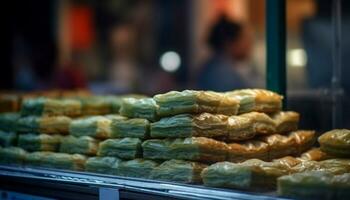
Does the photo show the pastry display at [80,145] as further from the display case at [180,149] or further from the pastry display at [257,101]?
the pastry display at [257,101]

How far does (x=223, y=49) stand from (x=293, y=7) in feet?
4.65

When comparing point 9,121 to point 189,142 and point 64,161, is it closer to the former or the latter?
point 64,161

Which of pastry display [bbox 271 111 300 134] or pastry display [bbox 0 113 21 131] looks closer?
pastry display [bbox 271 111 300 134]

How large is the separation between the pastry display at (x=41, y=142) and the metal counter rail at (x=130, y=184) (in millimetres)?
175

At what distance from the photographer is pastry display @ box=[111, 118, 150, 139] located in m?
3.01

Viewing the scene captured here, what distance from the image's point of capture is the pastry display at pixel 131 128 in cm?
301

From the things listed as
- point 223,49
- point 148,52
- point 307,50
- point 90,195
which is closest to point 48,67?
point 223,49

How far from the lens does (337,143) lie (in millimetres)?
2818

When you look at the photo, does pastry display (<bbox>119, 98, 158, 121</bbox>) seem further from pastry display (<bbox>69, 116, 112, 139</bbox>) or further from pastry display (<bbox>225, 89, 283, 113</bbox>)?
pastry display (<bbox>225, 89, 283, 113</bbox>)

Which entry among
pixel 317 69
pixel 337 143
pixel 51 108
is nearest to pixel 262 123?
pixel 337 143

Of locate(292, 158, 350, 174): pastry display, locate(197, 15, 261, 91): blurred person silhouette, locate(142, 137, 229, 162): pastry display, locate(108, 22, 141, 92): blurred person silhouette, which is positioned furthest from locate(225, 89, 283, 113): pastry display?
locate(108, 22, 141, 92): blurred person silhouette

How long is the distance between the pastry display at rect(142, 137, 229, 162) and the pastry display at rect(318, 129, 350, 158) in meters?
0.43

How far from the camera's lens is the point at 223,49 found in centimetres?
593

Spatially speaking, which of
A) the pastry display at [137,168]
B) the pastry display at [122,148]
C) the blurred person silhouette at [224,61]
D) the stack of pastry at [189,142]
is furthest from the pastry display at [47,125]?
the blurred person silhouette at [224,61]
